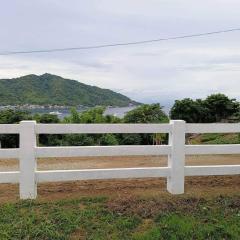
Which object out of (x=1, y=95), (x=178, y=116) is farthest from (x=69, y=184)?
(x=1, y=95)

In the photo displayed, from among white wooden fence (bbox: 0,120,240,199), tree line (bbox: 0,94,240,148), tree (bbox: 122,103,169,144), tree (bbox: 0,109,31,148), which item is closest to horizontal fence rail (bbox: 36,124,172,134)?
white wooden fence (bbox: 0,120,240,199)

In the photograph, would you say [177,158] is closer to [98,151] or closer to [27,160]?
[98,151]

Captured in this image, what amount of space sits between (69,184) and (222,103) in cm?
2537

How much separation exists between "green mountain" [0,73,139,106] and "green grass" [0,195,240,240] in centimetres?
4697

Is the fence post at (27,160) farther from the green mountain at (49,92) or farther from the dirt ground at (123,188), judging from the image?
the green mountain at (49,92)

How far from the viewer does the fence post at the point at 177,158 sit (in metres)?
7.72

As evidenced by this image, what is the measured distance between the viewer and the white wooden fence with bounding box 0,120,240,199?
730 centimetres

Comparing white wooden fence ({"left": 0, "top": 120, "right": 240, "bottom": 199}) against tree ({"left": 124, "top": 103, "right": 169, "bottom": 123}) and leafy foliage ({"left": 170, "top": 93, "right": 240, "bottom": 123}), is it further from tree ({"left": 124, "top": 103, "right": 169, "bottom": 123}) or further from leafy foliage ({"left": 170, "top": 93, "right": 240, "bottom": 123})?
leafy foliage ({"left": 170, "top": 93, "right": 240, "bottom": 123})

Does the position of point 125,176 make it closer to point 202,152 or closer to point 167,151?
point 167,151

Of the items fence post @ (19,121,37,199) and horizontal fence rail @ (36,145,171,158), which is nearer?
fence post @ (19,121,37,199)

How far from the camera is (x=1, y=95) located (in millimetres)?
55719

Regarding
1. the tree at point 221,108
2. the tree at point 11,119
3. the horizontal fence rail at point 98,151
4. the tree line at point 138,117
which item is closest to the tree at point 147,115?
the tree line at point 138,117

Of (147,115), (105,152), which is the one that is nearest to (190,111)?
(147,115)

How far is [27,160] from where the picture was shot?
7.32 meters
